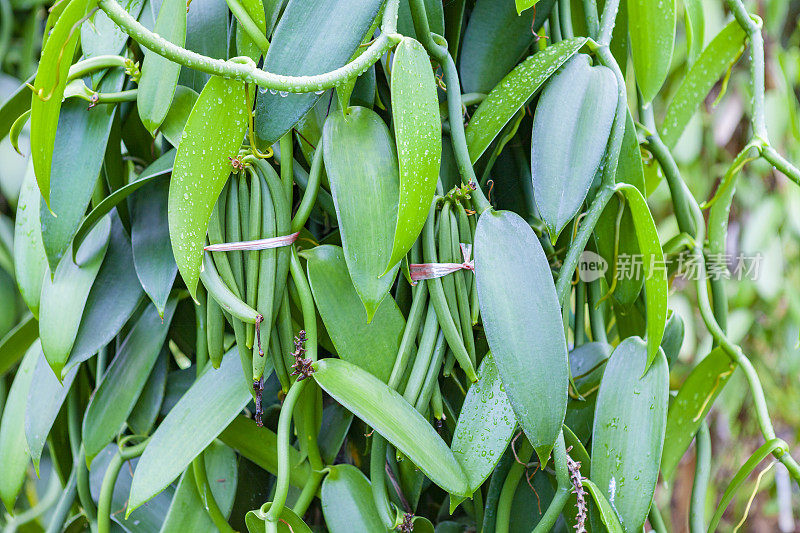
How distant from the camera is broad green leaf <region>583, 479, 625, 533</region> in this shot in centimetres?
34

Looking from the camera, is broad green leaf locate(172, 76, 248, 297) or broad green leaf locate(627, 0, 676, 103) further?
broad green leaf locate(627, 0, 676, 103)

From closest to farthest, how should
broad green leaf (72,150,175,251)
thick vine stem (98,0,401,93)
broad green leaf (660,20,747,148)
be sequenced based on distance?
thick vine stem (98,0,401,93) → broad green leaf (72,150,175,251) → broad green leaf (660,20,747,148)

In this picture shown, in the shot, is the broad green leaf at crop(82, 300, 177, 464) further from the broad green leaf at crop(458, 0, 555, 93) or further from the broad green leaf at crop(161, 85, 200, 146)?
the broad green leaf at crop(458, 0, 555, 93)

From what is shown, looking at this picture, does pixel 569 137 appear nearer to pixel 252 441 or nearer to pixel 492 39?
pixel 492 39

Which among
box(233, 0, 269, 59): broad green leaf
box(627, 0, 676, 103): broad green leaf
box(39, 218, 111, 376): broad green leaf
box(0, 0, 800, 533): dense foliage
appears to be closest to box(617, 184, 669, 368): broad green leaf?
box(0, 0, 800, 533): dense foliage

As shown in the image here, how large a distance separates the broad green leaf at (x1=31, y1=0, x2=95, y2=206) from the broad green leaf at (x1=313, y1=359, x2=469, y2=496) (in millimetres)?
162

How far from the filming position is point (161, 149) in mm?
433

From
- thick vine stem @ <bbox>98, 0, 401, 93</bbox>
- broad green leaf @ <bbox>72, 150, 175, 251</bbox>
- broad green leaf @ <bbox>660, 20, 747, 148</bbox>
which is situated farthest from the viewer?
broad green leaf @ <bbox>660, 20, 747, 148</bbox>

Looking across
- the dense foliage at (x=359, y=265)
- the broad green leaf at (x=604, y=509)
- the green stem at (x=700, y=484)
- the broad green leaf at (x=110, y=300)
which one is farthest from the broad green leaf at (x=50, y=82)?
the green stem at (x=700, y=484)

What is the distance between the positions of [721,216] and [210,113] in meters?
0.35

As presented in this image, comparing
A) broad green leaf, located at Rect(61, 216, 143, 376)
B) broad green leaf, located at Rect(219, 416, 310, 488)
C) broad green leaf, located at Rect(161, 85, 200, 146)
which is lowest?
broad green leaf, located at Rect(219, 416, 310, 488)

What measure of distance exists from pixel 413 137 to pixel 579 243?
120 millimetres

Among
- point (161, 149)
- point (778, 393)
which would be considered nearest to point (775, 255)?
point (778, 393)

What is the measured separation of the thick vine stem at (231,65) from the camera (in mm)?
263
